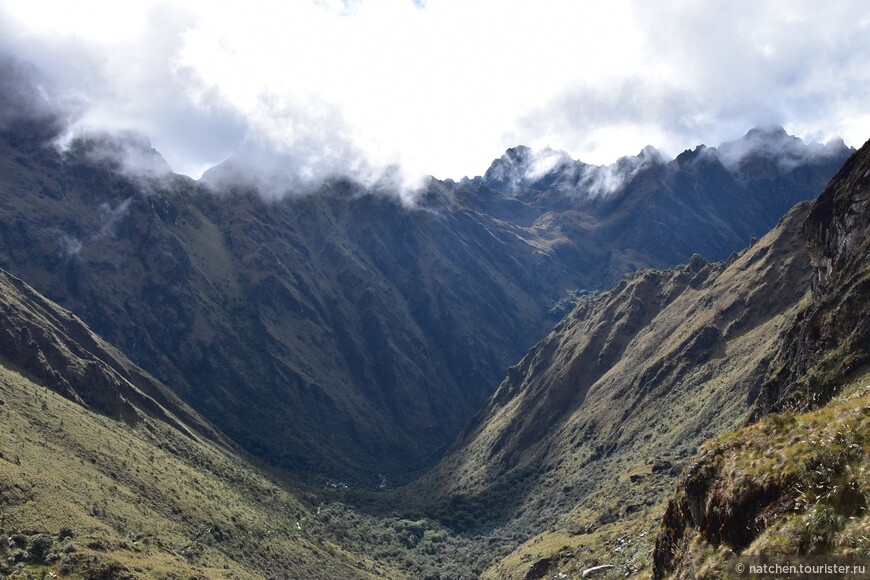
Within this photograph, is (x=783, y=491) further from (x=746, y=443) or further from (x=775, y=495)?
(x=746, y=443)

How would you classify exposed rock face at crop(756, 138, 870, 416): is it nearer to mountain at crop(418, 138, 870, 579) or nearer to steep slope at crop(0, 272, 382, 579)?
mountain at crop(418, 138, 870, 579)

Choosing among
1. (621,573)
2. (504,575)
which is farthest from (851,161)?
(504,575)

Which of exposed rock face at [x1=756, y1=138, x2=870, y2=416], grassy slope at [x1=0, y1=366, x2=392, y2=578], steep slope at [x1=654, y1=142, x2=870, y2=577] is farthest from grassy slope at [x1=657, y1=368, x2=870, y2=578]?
grassy slope at [x1=0, y1=366, x2=392, y2=578]

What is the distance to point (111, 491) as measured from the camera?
136375 millimetres

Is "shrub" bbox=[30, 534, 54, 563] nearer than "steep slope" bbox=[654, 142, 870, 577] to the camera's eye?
No

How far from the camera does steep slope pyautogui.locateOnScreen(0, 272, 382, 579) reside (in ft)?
360

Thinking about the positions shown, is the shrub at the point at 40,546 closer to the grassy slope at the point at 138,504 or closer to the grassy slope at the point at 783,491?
the grassy slope at the point at 138,504

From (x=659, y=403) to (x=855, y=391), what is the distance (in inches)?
5752

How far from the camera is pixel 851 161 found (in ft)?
261

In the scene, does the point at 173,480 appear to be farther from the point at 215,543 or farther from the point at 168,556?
the point at 168,556

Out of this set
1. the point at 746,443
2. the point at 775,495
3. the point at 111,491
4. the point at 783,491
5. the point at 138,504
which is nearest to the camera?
the point at 783,491

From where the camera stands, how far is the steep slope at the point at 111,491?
110 metres

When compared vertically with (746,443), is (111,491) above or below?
above

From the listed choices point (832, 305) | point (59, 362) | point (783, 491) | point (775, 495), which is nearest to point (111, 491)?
point (59, 362)
